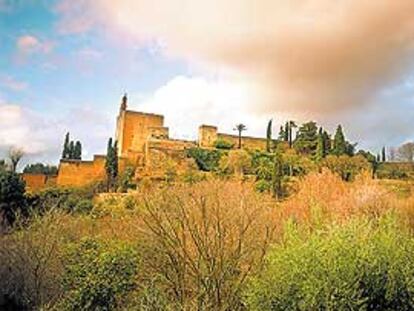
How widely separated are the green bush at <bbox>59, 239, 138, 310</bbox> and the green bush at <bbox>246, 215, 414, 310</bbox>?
5.16 m

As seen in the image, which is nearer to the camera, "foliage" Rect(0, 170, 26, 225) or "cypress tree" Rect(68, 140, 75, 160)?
"foliage" Rect(0, 170, 26, 225)

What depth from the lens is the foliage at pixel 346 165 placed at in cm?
4303

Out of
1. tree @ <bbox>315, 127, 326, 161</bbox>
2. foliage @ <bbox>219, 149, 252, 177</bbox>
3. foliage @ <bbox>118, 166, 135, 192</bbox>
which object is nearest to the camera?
foliage @ <bbox>118, 166, 135, 192</bbox>

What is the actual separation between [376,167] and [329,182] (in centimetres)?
2405

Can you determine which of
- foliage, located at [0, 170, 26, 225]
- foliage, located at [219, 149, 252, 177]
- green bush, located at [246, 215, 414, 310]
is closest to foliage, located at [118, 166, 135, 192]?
foliage, located at [219, 149, 252, 177]

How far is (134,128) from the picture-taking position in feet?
185

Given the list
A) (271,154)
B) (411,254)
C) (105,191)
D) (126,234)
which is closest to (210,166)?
(271,154)

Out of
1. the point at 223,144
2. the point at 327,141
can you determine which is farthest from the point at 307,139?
the point at 223,144

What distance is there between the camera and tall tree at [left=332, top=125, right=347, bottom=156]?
160 ft

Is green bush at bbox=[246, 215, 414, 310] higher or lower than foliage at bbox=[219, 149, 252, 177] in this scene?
lower

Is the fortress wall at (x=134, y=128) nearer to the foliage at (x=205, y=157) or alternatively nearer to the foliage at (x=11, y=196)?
the foliage at (x=205, y=157)

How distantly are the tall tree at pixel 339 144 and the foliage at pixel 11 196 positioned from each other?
28548mm

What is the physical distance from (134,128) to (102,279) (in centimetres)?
4056

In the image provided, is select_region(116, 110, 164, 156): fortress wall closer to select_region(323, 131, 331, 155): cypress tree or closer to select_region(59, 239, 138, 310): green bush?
select_region(323, 131, 331, 155): cypress tree
